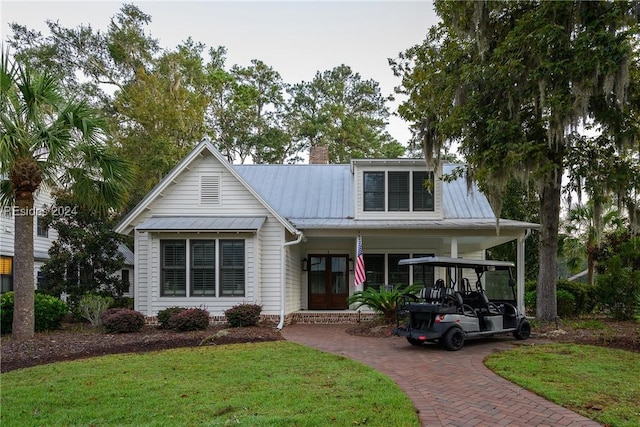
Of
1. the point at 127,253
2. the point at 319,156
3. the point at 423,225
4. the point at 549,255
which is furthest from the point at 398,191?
the point at 127,253

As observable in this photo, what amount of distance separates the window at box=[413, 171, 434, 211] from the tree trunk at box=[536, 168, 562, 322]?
150 inches

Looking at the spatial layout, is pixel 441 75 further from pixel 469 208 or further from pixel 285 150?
pixel 285 150

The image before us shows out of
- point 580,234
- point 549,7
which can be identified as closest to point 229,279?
point 549,7

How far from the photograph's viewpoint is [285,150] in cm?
3078

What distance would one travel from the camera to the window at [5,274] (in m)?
17.7

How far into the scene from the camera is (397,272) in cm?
1730

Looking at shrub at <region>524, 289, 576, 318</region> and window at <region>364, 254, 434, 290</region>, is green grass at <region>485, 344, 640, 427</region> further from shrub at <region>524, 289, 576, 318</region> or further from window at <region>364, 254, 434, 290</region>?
window at <region>364, 254, 434, 290</region>

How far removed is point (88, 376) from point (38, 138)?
5798 millimetres

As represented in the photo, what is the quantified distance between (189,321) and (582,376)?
28.1 ft

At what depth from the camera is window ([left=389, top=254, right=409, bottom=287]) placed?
676 inches

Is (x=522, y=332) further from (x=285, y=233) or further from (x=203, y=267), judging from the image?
(x=203, y=267)

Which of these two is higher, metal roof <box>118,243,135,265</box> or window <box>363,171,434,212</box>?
window <box>363,171,434,212</box>

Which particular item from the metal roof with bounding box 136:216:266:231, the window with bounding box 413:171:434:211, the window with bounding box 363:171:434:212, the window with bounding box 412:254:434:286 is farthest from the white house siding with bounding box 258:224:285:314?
the window with bounding box 412:254:434:286

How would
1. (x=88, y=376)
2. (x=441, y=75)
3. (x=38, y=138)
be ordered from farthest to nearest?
(x=441, y=75)
(x=38, y=138)
(x=88, y=376)
